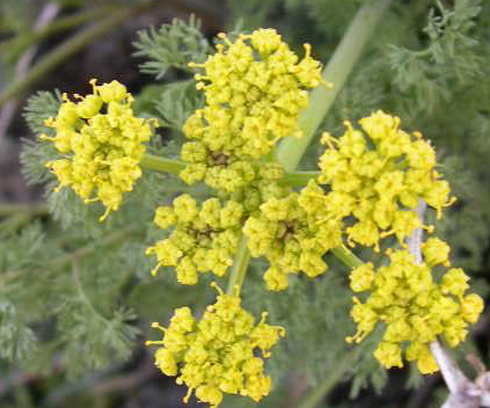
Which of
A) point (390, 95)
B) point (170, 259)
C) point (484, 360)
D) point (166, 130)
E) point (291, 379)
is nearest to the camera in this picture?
point (170, 259)

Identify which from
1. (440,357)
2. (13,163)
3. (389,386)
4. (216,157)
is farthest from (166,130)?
(440,357)

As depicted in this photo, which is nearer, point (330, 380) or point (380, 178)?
Answer: point (380, 178)

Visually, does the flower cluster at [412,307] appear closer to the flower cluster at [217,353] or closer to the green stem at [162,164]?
the flower cluster at [217,353]

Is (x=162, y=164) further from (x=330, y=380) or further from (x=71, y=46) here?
(x=71, y=46)

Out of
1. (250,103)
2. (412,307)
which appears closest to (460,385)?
(412,307)

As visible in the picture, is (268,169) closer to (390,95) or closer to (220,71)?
(220,71)

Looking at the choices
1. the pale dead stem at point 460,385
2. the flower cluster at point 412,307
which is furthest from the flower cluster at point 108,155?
Answer: the pale dead stem at point 460,385

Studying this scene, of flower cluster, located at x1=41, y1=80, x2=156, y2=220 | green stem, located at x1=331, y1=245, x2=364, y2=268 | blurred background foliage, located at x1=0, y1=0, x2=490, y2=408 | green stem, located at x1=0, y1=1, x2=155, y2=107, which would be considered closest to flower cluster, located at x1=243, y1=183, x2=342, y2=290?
green stem, located at x1=331, y1=245, x2=364, y2=268
